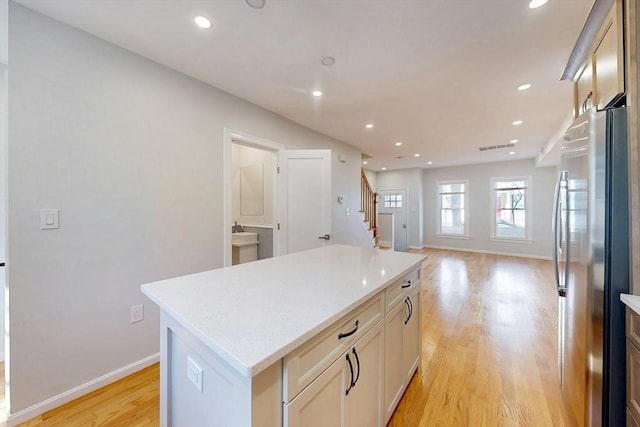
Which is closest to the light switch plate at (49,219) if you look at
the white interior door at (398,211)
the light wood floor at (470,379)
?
the light wood floor at (470,379)

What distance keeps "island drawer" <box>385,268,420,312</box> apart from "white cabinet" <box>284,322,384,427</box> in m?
0.17

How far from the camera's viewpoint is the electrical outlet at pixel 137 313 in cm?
209

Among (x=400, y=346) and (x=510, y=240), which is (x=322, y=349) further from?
(x=510, y=240)

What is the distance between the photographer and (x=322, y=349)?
3.03ft

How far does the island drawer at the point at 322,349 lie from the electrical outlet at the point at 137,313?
1.95 meters

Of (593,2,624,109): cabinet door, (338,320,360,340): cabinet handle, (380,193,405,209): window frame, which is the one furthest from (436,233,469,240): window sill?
(338,320,360,340): cabinet handle

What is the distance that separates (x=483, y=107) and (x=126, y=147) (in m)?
3.89

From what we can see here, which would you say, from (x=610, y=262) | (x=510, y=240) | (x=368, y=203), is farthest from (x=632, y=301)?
(x=510, y=240)

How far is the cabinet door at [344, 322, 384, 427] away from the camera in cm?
113

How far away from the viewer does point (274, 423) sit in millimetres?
755

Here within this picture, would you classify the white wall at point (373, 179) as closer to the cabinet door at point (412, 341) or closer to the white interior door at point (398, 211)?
the white interior door at point (398, 211)

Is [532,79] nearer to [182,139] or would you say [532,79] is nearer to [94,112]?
[182,139]

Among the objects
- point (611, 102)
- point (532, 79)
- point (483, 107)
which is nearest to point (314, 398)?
point (611, 102)

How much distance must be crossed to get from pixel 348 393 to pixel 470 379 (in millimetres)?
1467
